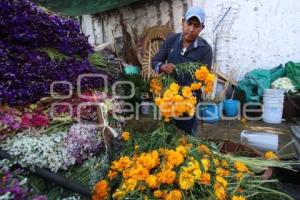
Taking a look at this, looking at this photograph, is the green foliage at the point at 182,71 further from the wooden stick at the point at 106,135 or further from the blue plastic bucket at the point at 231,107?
the blue plastic bucket at the point at 231,107

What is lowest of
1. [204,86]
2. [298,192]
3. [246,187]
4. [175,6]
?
[298,192]

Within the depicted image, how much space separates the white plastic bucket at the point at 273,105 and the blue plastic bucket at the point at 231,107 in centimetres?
48

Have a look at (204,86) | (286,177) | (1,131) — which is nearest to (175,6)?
(286,177)

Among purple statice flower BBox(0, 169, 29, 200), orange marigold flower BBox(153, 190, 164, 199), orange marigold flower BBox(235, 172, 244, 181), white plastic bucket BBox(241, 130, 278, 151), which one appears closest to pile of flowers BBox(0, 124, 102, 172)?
purple statice flower BBox(0, 169, 29, 200)

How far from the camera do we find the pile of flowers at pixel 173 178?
1502mm

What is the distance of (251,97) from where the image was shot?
5824 mm

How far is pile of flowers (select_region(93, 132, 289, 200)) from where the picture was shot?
1.50m

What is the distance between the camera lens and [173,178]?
4.94ft

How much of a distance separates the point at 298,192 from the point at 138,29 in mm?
4958

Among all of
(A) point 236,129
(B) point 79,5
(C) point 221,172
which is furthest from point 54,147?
(B) point 79,5

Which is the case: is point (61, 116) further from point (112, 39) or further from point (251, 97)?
point (112, 39)

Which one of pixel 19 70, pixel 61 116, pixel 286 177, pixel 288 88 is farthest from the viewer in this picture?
pixel 288 88

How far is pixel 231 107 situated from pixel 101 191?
4.52 m

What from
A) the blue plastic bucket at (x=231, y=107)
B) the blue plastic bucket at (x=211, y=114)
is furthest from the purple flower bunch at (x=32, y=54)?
the blue plastic bucket at (x=231, y=107)
